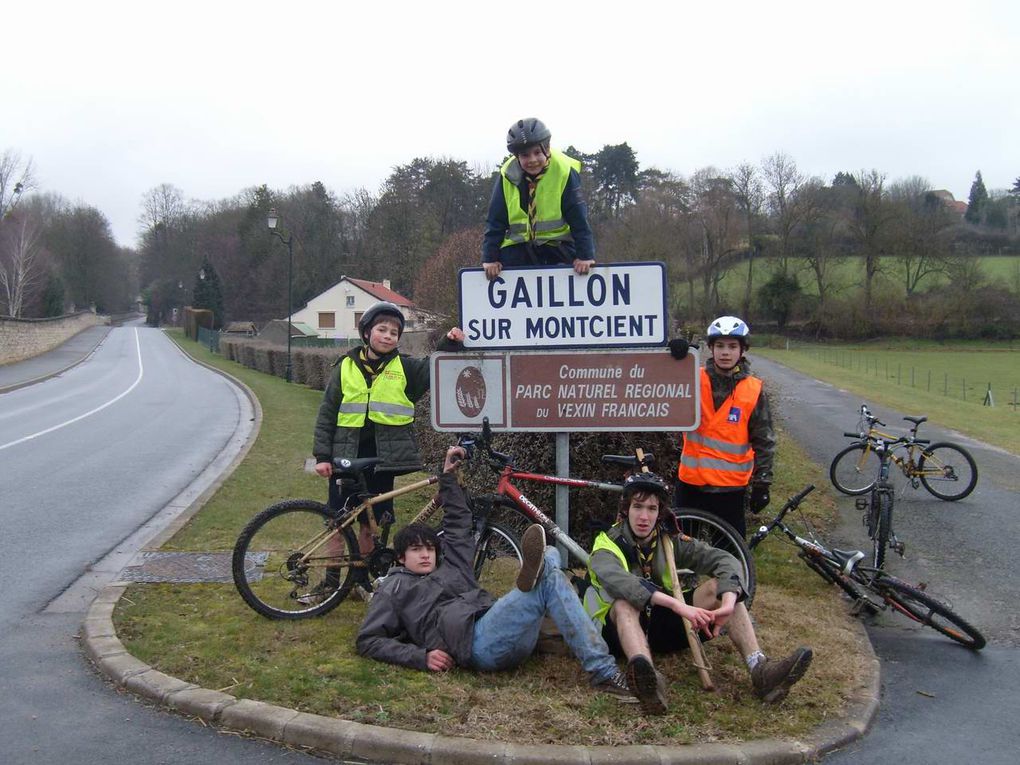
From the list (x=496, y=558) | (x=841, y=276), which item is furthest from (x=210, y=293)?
(x=496, y=558)

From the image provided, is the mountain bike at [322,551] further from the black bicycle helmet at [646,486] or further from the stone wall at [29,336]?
the stone wall at [29,336]

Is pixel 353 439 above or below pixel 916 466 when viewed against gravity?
above

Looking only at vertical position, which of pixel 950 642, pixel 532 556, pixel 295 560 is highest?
pixel 532 556

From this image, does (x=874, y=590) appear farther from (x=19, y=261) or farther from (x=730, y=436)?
(x=19, y=261)

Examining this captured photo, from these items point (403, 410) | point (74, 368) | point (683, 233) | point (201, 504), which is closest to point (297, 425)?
point (201, 504)

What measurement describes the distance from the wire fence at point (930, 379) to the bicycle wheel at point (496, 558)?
84.6ft

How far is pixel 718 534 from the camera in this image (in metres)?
5.57

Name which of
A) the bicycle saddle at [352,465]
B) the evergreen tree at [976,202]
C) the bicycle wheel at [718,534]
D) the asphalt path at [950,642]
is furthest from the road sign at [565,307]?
the evergreen tree at [976,202]

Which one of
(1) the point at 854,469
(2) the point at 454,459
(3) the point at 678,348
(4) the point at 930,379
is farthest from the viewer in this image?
(4) the point at 930,379

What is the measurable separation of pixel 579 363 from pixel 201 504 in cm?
529

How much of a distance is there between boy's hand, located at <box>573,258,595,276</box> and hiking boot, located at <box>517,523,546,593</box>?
5.92ft

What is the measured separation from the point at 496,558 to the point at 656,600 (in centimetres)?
159

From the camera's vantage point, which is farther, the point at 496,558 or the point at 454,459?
the point at 496,558

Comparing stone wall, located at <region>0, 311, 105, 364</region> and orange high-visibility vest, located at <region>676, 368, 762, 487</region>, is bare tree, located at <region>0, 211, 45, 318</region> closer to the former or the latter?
stone wall, located at <region>0, 311, 105, 364</region>
